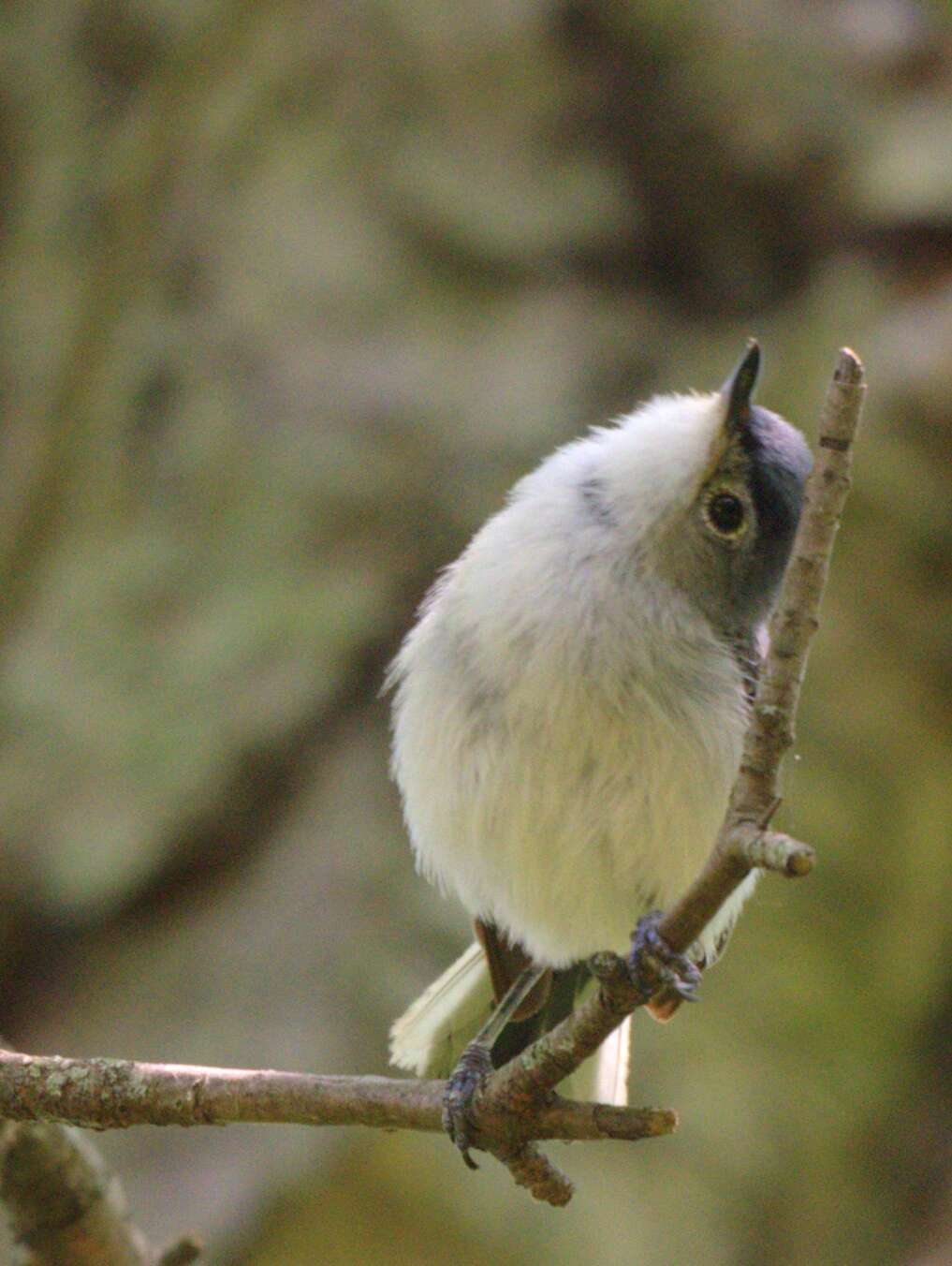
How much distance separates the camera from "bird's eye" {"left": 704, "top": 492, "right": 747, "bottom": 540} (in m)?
2.33

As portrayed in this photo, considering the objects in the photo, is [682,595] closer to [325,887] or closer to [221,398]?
[325,887]

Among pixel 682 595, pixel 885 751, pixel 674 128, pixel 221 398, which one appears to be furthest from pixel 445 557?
pixel 682 595

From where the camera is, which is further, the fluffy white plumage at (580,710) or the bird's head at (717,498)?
the bird's head at (717,498)

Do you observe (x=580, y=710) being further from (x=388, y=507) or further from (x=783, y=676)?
(x=388, y=507)

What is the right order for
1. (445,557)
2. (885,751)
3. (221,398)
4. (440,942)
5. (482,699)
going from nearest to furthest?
(482,699) < (440,942) < (885,751) < (445,557) < (221,398)

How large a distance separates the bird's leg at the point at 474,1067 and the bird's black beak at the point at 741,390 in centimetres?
103

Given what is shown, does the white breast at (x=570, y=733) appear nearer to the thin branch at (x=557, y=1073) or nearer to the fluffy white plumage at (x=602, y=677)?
the fluffy white plumage at (x=602, y=677)

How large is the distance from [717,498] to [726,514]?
3cm

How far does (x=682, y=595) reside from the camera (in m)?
2.30

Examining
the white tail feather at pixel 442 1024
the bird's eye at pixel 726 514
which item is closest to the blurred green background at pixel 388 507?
the white tail feather at pixel 442 1024

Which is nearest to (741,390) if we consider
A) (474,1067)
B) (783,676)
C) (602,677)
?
(602,677)

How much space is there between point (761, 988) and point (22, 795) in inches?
91.7

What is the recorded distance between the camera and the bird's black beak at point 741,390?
223cm

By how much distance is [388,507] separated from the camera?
16.5ft
